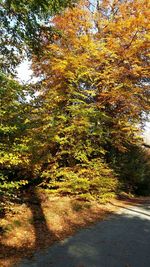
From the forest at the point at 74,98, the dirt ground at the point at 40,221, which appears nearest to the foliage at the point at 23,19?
the forest at the point at 74,98

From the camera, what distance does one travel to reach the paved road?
6875 millimetres

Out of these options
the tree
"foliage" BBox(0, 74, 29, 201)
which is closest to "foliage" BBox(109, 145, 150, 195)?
the tree

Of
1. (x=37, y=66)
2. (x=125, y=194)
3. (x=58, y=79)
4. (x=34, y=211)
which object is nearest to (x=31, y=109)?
(x=34, y=211)

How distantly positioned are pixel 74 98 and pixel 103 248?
29.1 ft

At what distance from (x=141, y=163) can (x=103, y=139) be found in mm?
5794

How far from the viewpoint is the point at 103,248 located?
26.1 feet

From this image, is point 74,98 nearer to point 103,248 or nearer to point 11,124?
point 11,124

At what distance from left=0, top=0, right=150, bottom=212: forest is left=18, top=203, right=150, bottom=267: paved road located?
7.93 ft

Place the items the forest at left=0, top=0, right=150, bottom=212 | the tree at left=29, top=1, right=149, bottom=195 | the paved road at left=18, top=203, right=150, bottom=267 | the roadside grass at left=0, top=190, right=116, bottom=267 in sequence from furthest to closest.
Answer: the tree at left=29, top=1, right=149, bottom=195, the forest at left=0, top=0, right=150, bottom=212, the roadside grass at left=0, top=190, right=116, bottom=267, the paved road at left=18, top=203, right=150, bottom=267

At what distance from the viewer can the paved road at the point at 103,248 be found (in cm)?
688

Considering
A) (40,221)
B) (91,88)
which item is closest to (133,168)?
(91,88)

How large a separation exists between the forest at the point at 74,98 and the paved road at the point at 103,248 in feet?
7.93

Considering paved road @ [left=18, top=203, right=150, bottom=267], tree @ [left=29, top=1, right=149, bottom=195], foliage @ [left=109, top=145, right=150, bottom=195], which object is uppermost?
tree @ [left=29, top=1, right=149, bottom=195]

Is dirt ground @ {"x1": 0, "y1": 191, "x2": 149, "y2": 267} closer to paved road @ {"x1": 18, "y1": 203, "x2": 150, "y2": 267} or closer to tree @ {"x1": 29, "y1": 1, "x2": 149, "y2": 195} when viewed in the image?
paved road @ {"x1": 18, "y1": 203, "x2": 150, "y2": 267}
